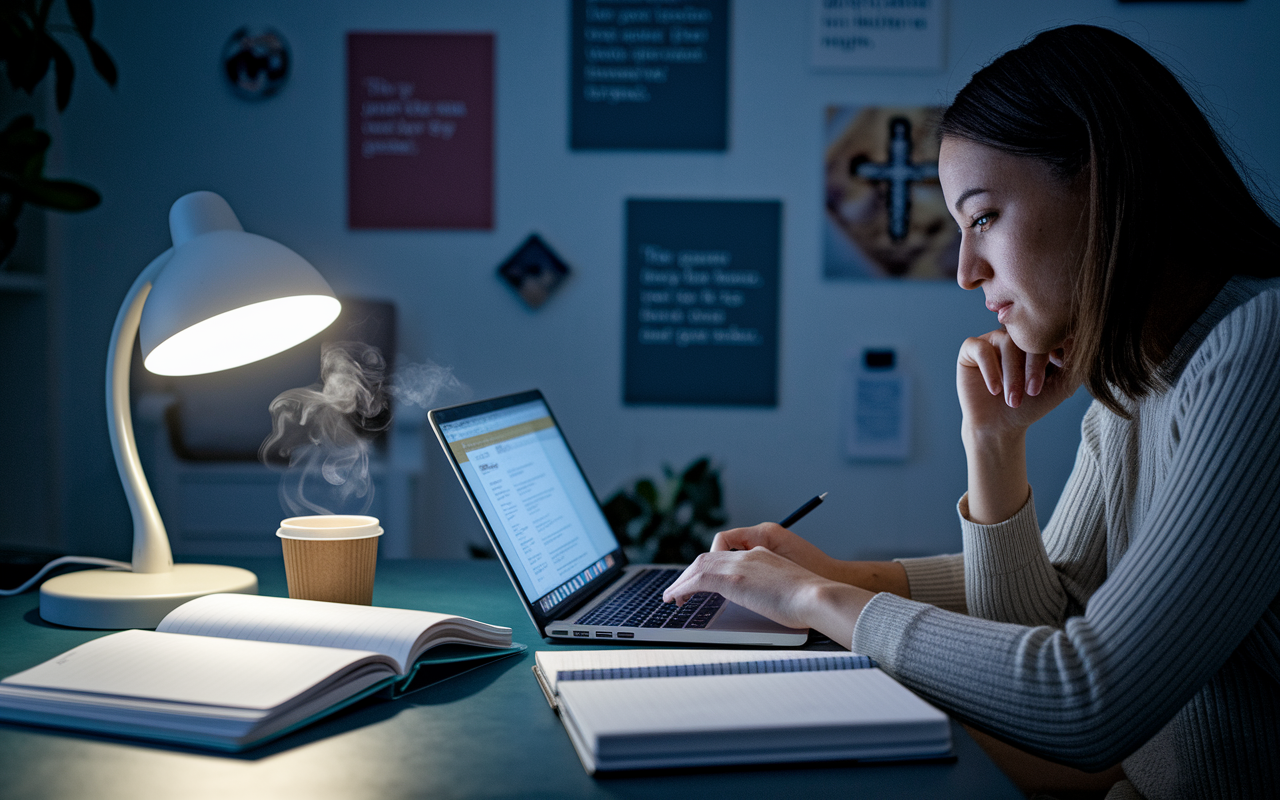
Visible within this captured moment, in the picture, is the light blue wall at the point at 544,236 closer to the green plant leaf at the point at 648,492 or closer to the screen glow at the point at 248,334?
the green plant leaf at the point at 648,492

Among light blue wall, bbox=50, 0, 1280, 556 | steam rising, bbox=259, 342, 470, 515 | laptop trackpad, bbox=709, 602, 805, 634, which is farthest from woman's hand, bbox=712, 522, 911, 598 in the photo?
light blue wall, bbox=50, 0, 1280, 556

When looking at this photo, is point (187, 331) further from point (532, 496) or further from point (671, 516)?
point (671, 516)

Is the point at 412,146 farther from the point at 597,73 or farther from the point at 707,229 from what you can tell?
the point at 707,229

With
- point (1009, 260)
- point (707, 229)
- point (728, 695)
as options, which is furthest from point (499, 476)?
point (707, 229)

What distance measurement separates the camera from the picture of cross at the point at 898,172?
2.68 meters

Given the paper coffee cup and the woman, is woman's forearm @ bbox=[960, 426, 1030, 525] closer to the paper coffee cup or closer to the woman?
the woman

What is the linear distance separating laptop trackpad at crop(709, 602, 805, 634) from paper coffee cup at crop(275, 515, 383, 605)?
383 mm

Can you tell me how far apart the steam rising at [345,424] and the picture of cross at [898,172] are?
136 centimetres

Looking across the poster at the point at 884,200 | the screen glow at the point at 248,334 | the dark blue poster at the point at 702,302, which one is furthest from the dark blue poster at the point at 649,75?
the screen glow at the point at 248,334

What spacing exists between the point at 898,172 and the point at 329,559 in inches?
86.8

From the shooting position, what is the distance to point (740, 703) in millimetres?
681

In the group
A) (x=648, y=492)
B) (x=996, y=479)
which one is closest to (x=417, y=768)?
(x=996, y=479)

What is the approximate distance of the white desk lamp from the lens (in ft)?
3.08

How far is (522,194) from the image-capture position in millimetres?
2723
